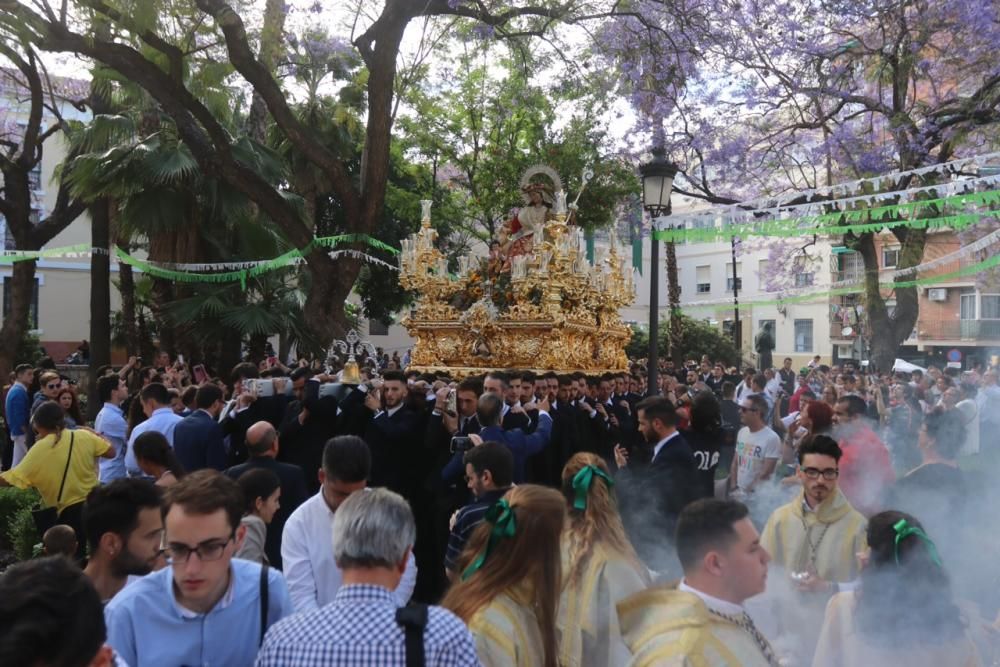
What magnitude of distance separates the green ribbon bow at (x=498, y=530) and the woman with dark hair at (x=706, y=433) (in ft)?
12.4

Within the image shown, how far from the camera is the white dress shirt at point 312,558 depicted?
4.14 meters

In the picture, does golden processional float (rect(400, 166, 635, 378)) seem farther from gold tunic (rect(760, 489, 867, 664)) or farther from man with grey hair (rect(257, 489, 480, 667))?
man with grey hair (rect(257, 489, 480, 667))

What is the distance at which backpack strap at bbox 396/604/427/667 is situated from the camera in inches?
97.0

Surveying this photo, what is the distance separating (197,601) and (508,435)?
14.1 ft

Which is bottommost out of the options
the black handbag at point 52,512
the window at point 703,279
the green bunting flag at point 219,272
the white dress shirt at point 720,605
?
the black handbag at point 52,512

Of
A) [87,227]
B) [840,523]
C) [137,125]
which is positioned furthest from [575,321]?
[87,227]

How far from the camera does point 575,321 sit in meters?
13.8

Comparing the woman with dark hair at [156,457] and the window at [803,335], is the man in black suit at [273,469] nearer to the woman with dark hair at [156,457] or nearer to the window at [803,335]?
the woman with dark hair at [156,457]

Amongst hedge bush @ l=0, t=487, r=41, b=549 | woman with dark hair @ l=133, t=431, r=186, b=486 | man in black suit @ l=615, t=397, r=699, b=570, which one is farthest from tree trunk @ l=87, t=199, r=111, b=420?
man in black suit @ l=615, t=397, r=699, b=570

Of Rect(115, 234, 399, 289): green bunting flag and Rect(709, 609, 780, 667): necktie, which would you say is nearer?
Rect(709, 609, 780, 667): necktie

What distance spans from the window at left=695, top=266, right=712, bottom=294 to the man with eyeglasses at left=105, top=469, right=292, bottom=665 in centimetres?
4638

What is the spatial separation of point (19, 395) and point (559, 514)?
9122 millimetres

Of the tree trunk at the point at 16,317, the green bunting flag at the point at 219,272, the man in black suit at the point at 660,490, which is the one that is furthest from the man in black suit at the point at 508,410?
the tree trunk at the point at 16,317

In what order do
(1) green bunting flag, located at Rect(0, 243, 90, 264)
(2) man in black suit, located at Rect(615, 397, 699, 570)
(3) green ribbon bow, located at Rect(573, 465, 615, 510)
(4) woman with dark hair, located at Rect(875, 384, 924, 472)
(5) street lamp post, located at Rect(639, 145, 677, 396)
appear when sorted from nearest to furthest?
1. (3) green ribbon bow, located at Rect(573, 465, 615, 510)
2. (2) man in black suit, located at Rect(615, 397, 699, 570)
3. (5) street lamp post, located at Rect(639, 145, 677, 396)
4. (4) woman with dark hair, located at Rect(875, 384, 924, 472)
5. (1) green bunting flag, located at Rect(0, 243, 90, 264)
